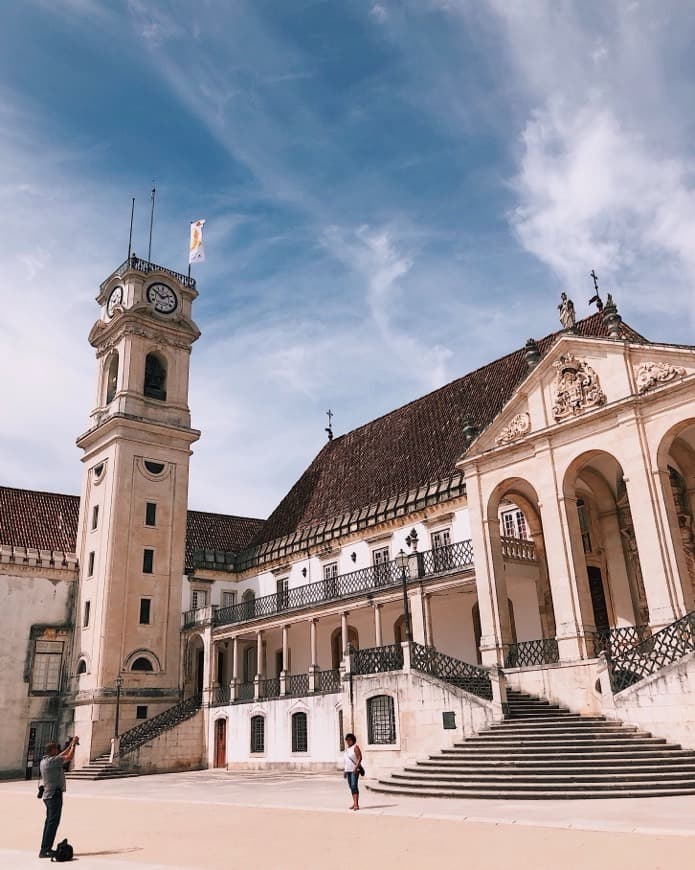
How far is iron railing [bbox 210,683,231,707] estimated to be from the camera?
3216 cm

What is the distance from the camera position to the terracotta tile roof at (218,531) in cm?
4147

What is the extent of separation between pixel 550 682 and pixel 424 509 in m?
10.4

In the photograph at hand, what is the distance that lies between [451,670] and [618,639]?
4368 mm

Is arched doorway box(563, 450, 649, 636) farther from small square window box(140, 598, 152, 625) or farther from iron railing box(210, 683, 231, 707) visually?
small square window box(140, 598, 152, 625)

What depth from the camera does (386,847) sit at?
30.6 feet

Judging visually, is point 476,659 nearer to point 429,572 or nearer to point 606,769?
point 429,572

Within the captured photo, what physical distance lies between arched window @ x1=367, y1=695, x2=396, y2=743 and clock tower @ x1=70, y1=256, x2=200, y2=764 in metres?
16.4

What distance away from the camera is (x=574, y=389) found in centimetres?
2080

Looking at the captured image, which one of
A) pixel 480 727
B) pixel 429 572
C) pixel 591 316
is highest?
pixel 591 316

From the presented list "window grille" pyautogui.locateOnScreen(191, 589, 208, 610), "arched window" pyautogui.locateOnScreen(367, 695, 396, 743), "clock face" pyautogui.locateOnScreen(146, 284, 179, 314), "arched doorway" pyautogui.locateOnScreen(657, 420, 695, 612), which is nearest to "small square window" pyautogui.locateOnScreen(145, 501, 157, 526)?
"window grille" pyautogui.locateOnScreen(191, 589, 208, 610)

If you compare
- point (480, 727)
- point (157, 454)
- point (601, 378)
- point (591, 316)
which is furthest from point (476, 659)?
point (157, 454)

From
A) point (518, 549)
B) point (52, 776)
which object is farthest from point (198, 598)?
point (52, 776)

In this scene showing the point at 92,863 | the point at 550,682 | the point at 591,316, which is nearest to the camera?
the point at 92,863

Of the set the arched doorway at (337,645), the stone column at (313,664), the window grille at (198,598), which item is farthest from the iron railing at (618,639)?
the window grille at (198,598)
